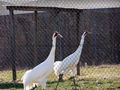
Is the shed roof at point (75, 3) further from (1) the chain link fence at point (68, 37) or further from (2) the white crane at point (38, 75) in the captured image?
(2) the white crane at point (38, 75)

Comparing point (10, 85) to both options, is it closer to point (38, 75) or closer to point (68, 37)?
point (38, 75)

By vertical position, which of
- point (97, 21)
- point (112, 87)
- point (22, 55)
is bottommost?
point (112, 87)

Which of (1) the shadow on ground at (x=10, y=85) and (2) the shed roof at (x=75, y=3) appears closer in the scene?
(1) the shadow on ground at (x=10, y=85)

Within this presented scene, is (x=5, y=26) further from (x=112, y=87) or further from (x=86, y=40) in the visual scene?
(x=112, y=87)

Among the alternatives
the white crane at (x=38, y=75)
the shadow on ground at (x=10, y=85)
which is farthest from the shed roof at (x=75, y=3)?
the white crane at (x=38, y=75)

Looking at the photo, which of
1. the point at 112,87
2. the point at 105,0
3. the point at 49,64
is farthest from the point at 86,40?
the point at 49,64

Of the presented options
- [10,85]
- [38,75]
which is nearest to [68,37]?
[10,85]

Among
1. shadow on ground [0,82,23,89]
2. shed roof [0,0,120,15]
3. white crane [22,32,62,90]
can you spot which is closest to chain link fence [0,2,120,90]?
shed roof [0,0,120,15]

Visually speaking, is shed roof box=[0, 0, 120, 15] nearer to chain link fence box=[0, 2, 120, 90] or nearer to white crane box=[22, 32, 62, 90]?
chain link fence box=[0, 2, 120, 90]

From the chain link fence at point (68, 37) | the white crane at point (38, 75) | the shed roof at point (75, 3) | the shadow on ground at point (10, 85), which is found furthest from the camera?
the chain link fence at point (68, 37)

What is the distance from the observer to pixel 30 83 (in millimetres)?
7348

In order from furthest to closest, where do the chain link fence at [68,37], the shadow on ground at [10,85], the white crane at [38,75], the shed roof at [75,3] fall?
1. the chain link fence at [68,37]
2. the shed roof at [75,3]
3. the shadow on ground at [10,85]
4. the white crane at [38,75]

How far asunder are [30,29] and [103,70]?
3842mm

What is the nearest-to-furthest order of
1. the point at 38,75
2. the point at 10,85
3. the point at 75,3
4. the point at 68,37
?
the point at 38,75 < the point at 10,85 < the point at 75,3 < the point at 68,37
